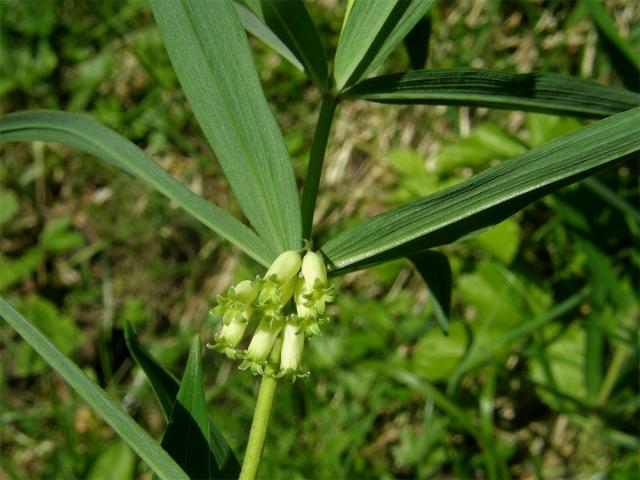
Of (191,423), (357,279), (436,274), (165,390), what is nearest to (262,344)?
(191,423)

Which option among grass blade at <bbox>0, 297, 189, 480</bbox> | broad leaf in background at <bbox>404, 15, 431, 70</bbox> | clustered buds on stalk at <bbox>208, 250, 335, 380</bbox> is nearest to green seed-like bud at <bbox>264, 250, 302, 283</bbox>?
clustered buds on stalk at <bbox>208, 250, 335, 380</bbox>

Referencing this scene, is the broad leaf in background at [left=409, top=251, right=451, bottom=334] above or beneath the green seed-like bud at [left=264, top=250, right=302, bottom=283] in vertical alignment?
above

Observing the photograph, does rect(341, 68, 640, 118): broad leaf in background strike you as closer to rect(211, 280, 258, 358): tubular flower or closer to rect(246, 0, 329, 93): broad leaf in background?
rect(246, 0, 329, 93): broad leaf in background

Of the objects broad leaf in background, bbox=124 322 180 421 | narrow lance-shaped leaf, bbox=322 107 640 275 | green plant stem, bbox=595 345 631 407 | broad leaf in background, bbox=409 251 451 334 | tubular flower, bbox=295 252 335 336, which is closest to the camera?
narrow lance-shaped leaf, bbox=322 107 640 275

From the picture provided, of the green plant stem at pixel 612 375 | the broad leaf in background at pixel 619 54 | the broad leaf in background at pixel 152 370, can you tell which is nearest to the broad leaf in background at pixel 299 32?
the broad leaf in background at pixel 152 370

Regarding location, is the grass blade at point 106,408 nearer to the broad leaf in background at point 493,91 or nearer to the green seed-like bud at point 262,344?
the green seed-like bud at point 262,344

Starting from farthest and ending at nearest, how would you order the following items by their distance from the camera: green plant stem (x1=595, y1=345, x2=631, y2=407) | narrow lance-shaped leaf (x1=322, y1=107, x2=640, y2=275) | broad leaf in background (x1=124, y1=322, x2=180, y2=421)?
green plant stem (x1=595, y1=345, x2=631, y2=407) → broad leaf in background (x1=124, y1=322, x2=180, y2=421) → narrow lance-shaped leaf (x1=322, y1=107, x2=640, y2=275)

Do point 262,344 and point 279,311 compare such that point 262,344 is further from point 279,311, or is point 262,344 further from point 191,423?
point 191,423
